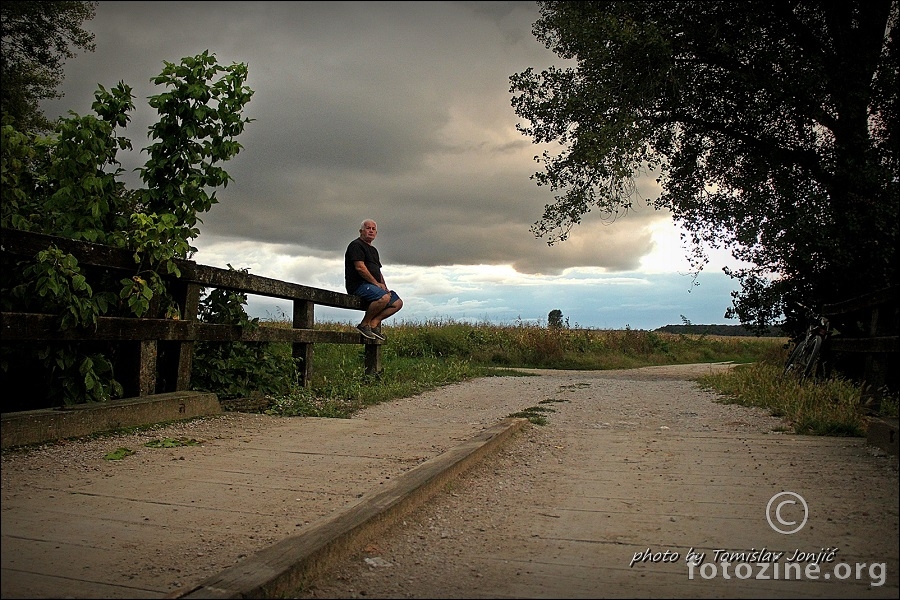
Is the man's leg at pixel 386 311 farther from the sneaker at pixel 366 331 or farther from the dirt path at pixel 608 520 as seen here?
the dirt path at pixel 608 520

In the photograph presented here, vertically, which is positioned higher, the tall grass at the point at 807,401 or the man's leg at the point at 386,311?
the man's leg at the point at 386,311

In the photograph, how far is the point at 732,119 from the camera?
1448cm

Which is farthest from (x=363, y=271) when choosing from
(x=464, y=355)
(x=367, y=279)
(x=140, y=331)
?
(x=464, y=355)

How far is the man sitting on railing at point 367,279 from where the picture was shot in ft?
33.7

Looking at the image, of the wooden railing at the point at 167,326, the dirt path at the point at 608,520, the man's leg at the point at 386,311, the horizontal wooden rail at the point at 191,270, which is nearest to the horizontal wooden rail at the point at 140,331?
the wooden railing at the point at 167,326

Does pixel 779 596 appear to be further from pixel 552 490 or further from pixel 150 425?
pixel 150 425

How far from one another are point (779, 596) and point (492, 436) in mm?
2984

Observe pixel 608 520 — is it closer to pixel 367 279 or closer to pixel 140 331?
pixel 140 331

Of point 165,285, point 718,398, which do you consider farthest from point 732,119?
point 165,285

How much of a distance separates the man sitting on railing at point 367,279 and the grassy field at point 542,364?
761 millimetres

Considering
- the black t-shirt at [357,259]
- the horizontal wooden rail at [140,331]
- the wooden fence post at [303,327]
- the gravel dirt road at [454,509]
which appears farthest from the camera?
the black t-shirt at [357,259]

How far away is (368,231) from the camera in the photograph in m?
10.3

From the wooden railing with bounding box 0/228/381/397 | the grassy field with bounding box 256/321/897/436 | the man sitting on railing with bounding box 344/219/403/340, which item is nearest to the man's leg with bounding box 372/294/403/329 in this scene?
the man sitting on railing with bounding box 344/219/403/340

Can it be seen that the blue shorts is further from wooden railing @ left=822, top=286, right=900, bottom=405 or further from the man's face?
wooden railing @ left=822, top=286, right=900, bottom=405
